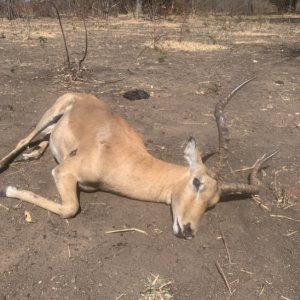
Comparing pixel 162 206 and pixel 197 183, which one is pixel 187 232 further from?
pixel 162 206

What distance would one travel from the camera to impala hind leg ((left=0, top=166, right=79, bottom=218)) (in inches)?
191

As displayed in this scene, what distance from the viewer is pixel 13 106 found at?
26.0 ft

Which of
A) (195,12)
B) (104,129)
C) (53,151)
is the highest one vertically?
A: (104,129)

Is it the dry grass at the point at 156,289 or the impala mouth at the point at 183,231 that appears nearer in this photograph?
the dry grass at the point at 156,289

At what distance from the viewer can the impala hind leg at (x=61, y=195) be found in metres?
4.84

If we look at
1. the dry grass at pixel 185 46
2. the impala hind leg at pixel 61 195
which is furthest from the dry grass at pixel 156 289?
the dry grass at pixel 185 46

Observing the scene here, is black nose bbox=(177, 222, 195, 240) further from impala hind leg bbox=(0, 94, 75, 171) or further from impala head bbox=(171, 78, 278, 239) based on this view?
impala hind leg bbox=(0, 94, 75, 171)

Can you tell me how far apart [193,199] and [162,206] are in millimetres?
651

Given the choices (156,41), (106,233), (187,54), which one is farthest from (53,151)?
(156,41)

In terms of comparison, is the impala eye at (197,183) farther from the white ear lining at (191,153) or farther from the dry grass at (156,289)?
the dry grass at (156,289)

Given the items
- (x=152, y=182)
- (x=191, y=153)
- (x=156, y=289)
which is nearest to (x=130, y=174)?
(x=152, y=182)

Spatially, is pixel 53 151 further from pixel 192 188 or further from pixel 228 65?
pixel 228 65

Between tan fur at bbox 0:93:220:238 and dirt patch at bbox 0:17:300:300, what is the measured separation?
187mm

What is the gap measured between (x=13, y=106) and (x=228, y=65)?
5981 mm
